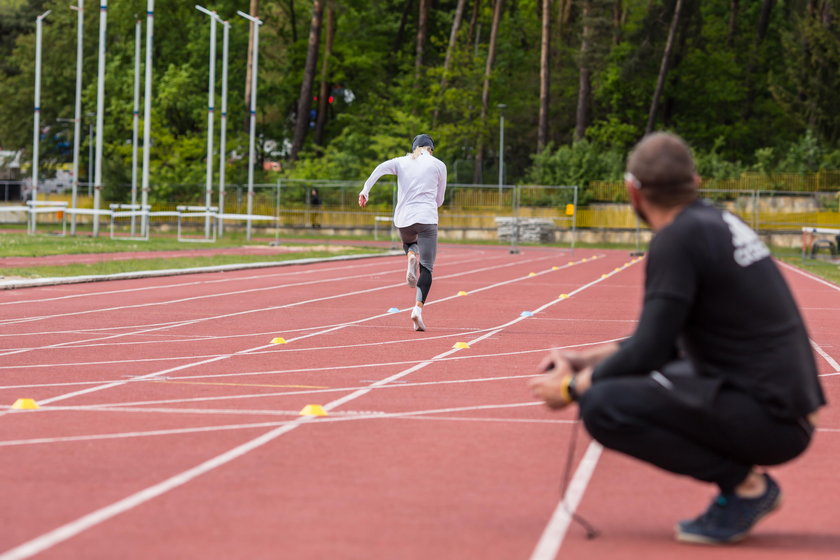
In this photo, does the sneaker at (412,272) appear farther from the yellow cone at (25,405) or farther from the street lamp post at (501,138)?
the street lamp post at (501,138)

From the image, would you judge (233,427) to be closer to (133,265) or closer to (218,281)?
(218,281)

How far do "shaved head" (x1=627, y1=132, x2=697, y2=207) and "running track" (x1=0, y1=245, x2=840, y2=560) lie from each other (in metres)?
1.34

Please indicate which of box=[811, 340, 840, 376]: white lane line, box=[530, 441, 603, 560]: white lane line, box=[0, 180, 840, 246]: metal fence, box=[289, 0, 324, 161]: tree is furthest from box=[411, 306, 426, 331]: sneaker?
box=[289, 0, 324, 161]: tree

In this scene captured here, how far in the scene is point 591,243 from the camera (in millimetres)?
54531

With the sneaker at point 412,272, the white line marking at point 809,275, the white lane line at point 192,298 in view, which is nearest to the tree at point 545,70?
the white line marking at point 809,275

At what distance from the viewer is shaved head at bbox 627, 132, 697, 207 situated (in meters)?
4.82

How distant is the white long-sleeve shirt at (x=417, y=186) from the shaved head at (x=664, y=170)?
30.6ft

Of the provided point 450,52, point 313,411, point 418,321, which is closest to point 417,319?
point 418,321

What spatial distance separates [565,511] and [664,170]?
157 centimetres

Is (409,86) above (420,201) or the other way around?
above


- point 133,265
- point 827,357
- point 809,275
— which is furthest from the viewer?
point 809,275

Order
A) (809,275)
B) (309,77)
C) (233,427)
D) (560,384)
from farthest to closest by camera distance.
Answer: (309,77)
(809,275)
(233,427)
(560,384)

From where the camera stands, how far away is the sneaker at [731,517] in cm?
495

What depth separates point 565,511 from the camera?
5496 millimetres
